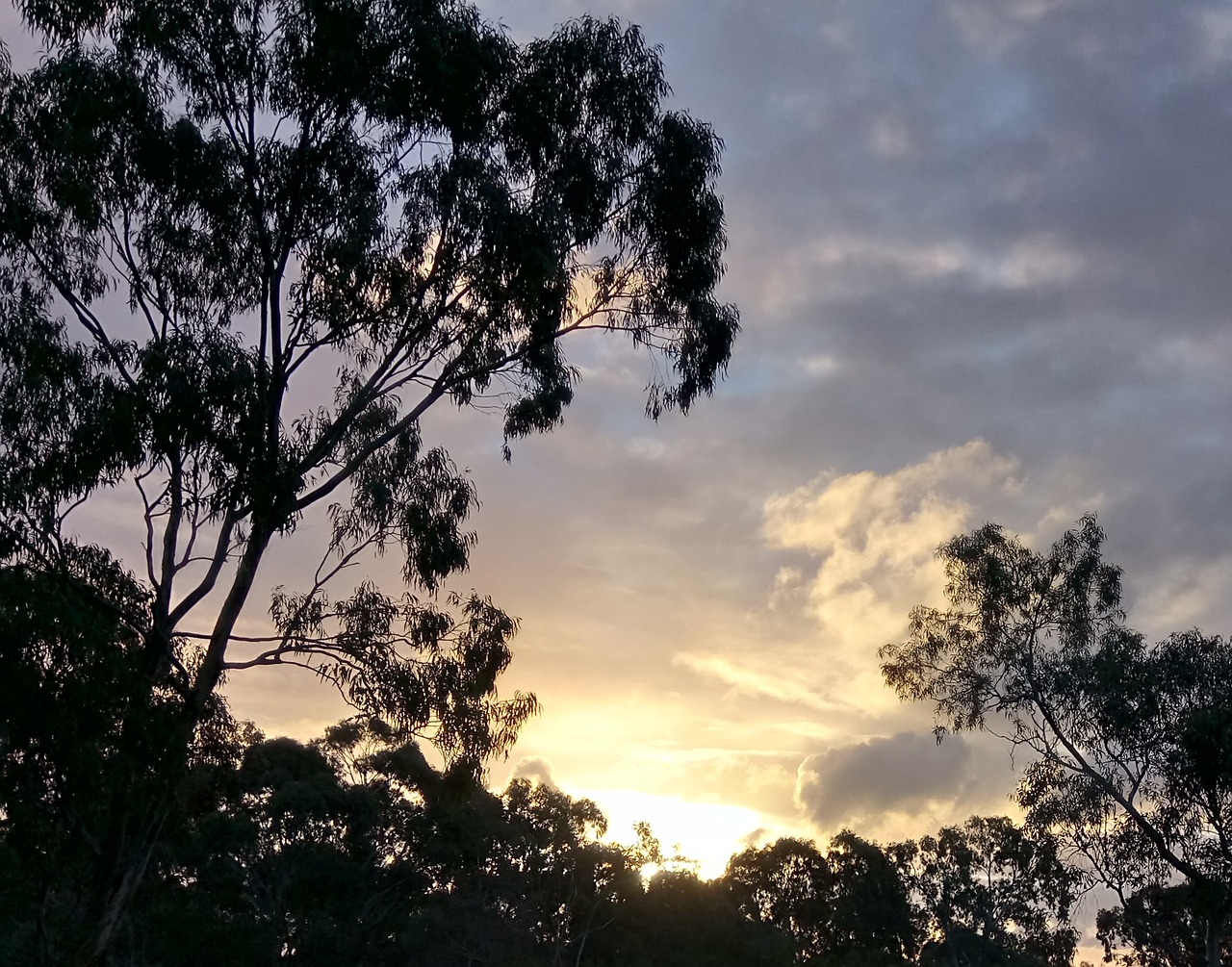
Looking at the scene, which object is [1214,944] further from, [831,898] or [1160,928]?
[831,898]

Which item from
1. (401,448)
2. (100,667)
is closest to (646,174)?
(401,448)

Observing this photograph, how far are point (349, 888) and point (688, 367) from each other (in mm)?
24517

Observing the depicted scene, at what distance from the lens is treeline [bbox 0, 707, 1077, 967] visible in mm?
28844

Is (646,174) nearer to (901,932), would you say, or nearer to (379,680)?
(379,680)

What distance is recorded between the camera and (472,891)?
1403 inches

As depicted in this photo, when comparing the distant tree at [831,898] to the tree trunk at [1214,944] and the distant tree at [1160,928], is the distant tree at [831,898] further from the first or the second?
the tree trunk at [1214,944]

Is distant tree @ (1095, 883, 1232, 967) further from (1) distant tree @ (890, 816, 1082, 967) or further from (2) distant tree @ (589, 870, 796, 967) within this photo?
(2) distant tree @ (589, 870, 796, 967)

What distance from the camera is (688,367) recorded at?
13234 mm

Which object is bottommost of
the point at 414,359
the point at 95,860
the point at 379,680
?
the point at 95,860

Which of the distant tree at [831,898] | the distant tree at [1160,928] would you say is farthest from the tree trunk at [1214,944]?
the distant tree at [831,898]

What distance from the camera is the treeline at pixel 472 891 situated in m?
28.8

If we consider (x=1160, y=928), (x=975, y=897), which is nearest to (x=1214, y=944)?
(x=1160, y=928)

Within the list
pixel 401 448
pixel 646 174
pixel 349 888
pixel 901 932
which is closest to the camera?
pixel 646 174

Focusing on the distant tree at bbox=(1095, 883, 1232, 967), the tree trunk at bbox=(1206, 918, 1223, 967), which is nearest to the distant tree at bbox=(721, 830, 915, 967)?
the distant tree at bbox=(1095, 883, 1232, 967)
